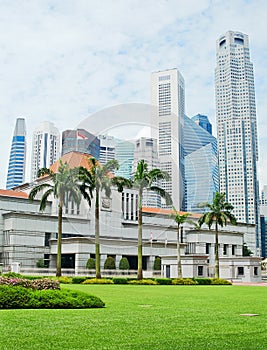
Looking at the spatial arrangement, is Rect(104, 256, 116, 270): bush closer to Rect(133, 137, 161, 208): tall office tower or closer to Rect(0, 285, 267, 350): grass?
Rect(133, 137, 161, 208): tall office tower

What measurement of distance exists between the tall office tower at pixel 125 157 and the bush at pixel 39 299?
28.1m

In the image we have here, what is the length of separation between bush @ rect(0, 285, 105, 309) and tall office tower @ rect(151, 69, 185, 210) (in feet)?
88.4

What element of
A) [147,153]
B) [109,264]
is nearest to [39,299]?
[147,153]

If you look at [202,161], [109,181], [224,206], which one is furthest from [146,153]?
[224,206]

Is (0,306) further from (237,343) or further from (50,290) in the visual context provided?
(237,343)

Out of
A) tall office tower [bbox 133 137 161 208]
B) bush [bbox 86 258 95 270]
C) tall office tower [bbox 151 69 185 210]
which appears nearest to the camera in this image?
tall office tower [bbox 151 69 185 210]

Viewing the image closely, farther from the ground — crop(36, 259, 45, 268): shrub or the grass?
the grass

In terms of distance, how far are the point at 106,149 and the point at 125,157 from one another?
212 centimetres

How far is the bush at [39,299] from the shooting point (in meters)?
14.3

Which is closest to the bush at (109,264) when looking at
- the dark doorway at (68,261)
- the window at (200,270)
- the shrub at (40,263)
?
the dark doorway at (68,261)

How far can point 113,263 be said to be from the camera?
2520 inches

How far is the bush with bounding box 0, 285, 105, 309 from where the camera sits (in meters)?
14.3

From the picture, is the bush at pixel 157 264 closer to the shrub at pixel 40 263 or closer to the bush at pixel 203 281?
the shrub at pixel 40 263

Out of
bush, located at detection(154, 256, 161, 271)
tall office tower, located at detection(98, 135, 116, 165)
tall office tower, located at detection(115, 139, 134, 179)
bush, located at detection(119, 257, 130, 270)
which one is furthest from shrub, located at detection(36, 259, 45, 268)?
tall office tower, located at detection(115, 139, 134, 179)
